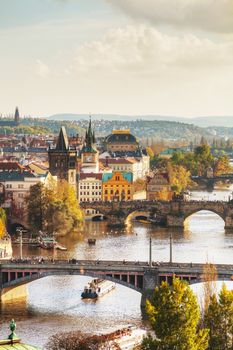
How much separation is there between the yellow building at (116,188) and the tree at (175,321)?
218 ft

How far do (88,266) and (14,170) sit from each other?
40987 mm

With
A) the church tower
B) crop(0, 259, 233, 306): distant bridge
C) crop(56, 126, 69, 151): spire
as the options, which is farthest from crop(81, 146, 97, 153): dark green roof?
crop(0, 259, 233, 306): distant bridge

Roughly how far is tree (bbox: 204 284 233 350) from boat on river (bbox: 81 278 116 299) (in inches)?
625

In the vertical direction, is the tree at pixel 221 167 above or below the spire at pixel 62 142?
below

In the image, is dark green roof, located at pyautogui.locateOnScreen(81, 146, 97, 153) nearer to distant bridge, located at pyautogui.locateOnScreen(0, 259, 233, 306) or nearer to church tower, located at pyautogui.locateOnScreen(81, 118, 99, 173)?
church tower, located at pyautogui.locateOnScreen(81, 118, 99, 173)

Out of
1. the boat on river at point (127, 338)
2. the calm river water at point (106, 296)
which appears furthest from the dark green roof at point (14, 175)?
the boat on river at point (127, 338)

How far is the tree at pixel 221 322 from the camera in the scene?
40562mm

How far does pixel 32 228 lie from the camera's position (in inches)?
3386

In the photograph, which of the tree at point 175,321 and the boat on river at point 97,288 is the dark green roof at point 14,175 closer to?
the boat on river at point 97,288

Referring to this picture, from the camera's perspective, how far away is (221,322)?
41344 millimetres

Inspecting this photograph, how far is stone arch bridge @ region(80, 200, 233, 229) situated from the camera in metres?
94.8

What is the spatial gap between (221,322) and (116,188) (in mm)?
67272

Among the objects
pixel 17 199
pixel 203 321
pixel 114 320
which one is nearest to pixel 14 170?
pixel 17 199

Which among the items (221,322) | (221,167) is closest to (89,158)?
(221,167)
